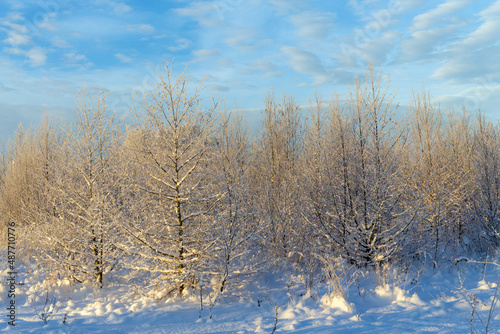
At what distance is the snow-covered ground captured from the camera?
14.1ft

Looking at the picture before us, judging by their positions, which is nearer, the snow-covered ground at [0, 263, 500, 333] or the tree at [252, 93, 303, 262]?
the snow-covered ground at [0, 263, 500, 333]

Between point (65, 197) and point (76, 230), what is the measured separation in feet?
2.50

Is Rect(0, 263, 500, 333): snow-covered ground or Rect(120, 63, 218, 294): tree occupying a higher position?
Rect(120, 63, 218, 294): tree

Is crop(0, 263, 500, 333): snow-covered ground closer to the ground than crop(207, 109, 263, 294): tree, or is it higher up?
closer to the ground

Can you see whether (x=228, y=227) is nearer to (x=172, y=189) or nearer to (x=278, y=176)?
(x=172, y=189)

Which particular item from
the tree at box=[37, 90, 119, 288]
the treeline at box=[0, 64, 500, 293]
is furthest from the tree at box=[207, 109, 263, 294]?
the tree at box=[37, 90, 119, 288]

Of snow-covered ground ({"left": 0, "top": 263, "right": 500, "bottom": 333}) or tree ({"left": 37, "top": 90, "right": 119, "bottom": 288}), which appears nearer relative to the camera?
snow-covered ground ({"left": 0, "top": 263, "right": 500, "bottom": 333})

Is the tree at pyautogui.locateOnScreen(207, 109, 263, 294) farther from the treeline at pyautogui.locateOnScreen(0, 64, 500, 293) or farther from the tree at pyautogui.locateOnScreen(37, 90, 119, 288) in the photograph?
the tree at pyautogui.locateOnScreen(37, 90, 119, 288)

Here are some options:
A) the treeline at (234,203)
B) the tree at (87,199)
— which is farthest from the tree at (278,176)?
the tree at (87,199)

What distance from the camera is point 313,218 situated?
751cm

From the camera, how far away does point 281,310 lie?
4.98 m

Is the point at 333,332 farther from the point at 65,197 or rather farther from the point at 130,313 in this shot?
the point at 65,197

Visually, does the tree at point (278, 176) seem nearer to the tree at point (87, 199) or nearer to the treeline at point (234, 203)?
the treeline at point (234, 203)

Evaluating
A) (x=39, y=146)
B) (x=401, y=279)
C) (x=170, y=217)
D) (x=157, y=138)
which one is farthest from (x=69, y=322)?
(x=39, y=146)
